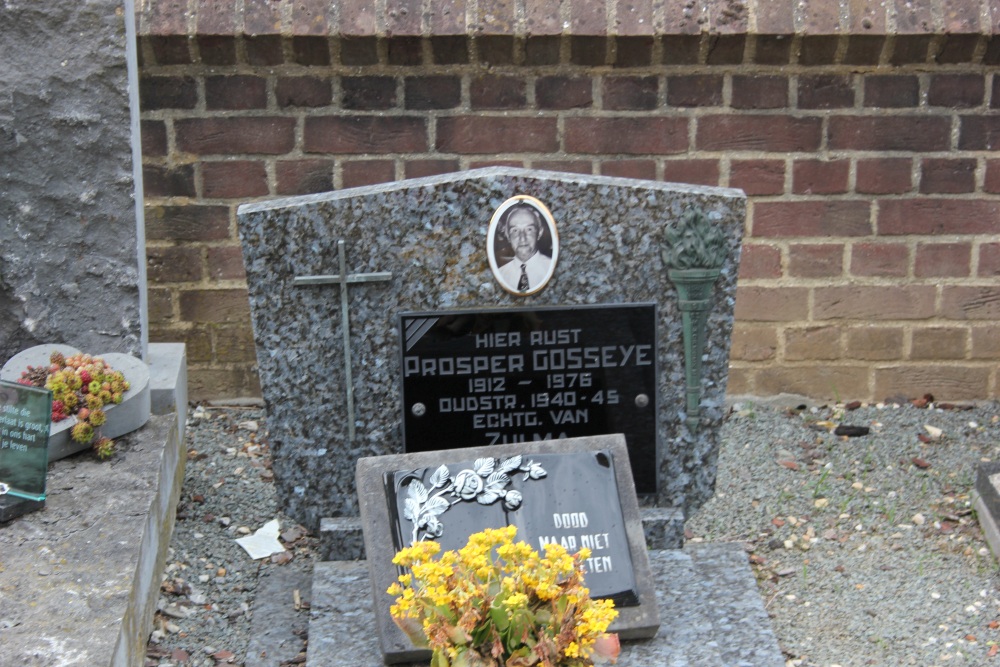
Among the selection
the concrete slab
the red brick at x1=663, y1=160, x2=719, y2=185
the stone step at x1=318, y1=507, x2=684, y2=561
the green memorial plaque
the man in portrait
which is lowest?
the stone step at x1=318, y1=507, x2=684, y2=561

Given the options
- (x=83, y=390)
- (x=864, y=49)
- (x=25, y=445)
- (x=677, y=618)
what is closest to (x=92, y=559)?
(x=25, y=445)

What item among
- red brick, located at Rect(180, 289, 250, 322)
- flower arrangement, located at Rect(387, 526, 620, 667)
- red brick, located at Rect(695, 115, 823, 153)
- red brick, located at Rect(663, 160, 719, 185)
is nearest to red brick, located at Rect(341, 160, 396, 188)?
red brick, located at Rect(180, 289, 250, 322)

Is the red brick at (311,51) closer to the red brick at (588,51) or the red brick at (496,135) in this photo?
the red brick at (496,135)

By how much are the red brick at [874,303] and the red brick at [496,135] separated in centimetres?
135

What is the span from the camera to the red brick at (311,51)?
4.73 meters

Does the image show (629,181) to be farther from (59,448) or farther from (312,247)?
(59,448)

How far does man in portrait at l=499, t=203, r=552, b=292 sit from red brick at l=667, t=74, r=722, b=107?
5.13 feet

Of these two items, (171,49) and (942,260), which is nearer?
(171,49)

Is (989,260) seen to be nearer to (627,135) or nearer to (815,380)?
(815,380)

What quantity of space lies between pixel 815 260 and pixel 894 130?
623 mm

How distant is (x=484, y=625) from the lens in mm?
2619

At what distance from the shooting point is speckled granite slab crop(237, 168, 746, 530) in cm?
357

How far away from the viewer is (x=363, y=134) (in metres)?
4.89

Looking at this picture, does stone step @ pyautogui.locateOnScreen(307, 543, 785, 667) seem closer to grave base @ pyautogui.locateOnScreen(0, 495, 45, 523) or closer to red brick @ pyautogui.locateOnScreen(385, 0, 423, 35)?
grave base @ pyautogui.locateOnScreen(0, 495, 45, 523)
